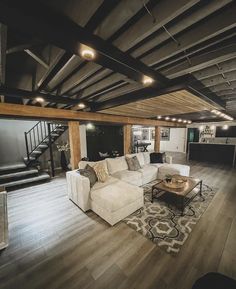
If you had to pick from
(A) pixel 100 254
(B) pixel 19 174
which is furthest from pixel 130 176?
(B) pixel 19 174

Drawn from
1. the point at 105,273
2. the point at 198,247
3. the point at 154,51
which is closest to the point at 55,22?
the point at 154,51

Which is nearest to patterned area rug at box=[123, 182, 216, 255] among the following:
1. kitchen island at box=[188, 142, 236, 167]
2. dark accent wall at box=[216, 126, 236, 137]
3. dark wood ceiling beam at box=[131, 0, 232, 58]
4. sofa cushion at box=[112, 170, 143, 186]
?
sofa cushion at box=[112, 170, 143, 186]

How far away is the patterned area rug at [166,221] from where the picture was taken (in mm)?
2160

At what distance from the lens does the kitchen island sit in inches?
277

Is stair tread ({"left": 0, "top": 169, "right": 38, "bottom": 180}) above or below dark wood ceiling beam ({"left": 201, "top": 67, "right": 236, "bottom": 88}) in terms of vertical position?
below

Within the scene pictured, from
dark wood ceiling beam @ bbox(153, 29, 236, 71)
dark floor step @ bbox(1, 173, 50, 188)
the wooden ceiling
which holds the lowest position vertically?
dark floor step @ bbox(1, 173, 50, 188)

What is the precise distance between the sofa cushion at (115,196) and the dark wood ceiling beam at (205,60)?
2.22 metres

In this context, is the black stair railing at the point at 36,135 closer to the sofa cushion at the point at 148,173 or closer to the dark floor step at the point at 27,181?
the dark floor step at the point at 27,181

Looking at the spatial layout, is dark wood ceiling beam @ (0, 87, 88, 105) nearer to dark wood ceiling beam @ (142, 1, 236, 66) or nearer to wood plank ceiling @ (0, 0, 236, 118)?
wood plank ceiling @ (0, 0, 236, 118)

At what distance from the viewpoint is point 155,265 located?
1.77 metres

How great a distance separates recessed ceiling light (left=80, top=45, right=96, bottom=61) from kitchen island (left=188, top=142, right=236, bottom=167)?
27.5 feet

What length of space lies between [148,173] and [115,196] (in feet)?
6.71

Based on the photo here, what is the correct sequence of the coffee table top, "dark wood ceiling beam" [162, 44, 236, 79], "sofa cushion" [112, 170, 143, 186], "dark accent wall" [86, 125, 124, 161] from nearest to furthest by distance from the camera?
"dark wood ceiling beam" [162, 44, 236, 79] < the coffee table top < "sofa cushion" [112, 170, 143, 186] < "dark accent wall" [86, 125, 124, 161]

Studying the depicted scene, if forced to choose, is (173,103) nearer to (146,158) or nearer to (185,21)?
(185,21)
